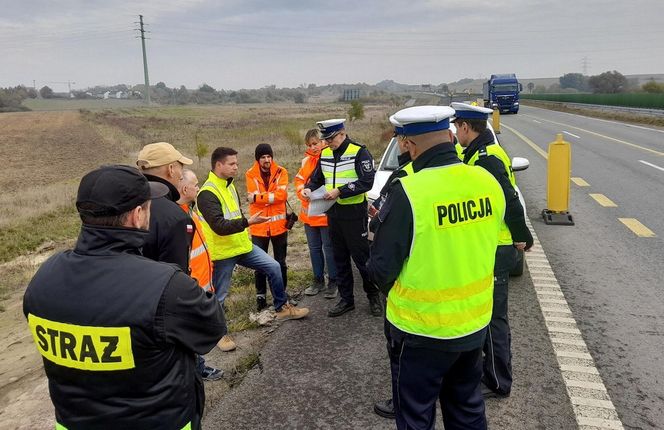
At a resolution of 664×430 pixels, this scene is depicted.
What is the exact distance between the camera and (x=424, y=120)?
234cm

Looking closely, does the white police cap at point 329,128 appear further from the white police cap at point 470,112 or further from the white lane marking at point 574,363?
the white lane marking at point 574,363

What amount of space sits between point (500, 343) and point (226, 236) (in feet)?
8.13

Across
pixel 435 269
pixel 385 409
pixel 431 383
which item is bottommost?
pixel 385 409

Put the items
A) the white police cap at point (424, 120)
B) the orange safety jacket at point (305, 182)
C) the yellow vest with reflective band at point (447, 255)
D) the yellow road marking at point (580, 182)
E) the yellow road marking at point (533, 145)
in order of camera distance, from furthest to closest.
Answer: the yellow road marking at point (533, 145), the yellow road marking at point (580, 182), the orange safety jacket at point (305, 182), the white police cap at point (424, 120), the yellow vest with reflective band at point (447, 255)

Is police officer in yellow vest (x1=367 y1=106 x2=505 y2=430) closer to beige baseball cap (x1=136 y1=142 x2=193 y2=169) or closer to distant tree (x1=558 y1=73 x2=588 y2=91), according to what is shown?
beige baseball cap (x1=136 y1=142 x2=193 y2=169)

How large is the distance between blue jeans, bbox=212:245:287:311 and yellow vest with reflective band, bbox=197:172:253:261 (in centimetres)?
9

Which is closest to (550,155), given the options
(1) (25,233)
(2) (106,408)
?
(2) (106,408)

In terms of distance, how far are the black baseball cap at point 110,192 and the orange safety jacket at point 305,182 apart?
3.40m

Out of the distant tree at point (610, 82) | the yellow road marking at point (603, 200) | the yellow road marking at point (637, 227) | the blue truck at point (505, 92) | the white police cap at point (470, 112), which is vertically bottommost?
the yellow road marking at point (637, 227)

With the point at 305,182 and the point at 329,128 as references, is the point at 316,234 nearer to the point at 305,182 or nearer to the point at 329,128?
the point at 305,182

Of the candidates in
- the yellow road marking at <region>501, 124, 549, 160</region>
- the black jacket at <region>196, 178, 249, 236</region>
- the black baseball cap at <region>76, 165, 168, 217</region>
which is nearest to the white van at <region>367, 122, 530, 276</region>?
the black jacket at <region>196, 178, 249, 236</region>

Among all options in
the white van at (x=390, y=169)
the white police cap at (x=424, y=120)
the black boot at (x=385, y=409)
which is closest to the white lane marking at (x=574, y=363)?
the white van at (x=390, y=169)

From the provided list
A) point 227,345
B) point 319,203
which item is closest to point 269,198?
point 319,203

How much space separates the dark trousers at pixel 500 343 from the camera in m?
3.27
